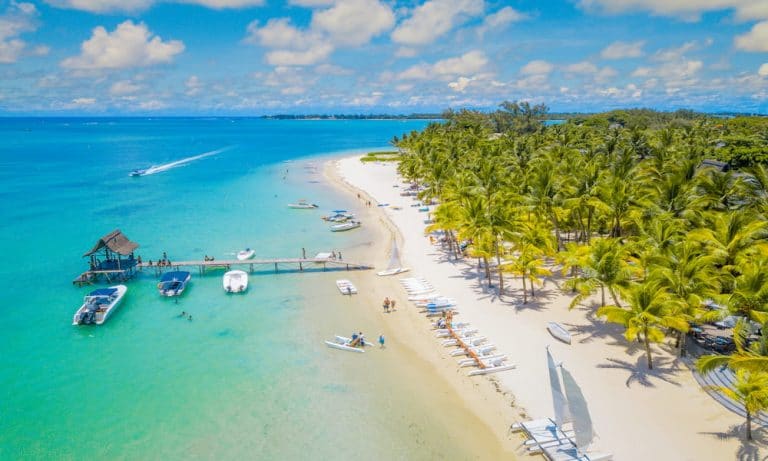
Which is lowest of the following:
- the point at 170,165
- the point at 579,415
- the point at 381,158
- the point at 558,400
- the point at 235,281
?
the point at 558,400

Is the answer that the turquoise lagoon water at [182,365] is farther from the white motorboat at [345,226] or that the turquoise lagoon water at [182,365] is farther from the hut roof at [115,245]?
the hut roof at [115,245]

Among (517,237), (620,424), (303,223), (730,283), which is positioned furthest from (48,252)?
(730,283)

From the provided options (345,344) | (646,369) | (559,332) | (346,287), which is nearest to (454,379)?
(559,332)

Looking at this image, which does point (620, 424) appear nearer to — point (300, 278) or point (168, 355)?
point (168, 355)

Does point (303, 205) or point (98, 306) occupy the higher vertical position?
point (303, 205)

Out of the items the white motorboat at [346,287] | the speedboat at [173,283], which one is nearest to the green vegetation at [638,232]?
the white motorboat at [346,287]

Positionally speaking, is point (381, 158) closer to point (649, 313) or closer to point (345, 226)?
point (345, 226)
